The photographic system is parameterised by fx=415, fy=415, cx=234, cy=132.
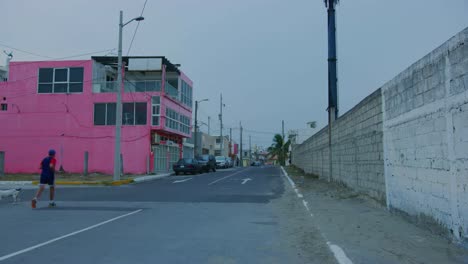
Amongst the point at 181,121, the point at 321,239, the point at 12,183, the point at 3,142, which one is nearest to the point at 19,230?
the point at 321,239

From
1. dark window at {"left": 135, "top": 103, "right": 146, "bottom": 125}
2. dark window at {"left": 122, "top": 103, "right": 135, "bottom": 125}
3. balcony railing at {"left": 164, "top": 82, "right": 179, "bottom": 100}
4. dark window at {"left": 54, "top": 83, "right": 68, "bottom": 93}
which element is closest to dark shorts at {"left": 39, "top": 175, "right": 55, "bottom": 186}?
dark window at {"left": 135, "top": 103, "right": 146, "bottom": 125}

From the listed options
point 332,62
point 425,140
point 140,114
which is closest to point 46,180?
point 425,140

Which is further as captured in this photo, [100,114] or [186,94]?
[186,94]

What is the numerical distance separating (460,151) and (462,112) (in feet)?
1.95

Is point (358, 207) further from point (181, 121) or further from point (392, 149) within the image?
point (181, 121)

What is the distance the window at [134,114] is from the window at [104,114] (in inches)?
42.0

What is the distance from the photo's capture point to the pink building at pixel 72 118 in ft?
111

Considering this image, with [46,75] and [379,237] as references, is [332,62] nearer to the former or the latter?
[379,237]

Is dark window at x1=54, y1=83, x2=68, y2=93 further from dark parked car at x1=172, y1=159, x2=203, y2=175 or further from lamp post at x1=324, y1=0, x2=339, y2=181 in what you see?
lamp post at x1=324, y1=0, x2=339, y2=181

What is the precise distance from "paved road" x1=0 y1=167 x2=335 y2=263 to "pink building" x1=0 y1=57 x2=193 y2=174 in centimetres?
2130

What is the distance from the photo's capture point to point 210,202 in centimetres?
1381

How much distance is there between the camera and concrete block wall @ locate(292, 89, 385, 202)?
11.6 metres

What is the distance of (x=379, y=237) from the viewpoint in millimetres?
7480

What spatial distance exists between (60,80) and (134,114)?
21.9ft
